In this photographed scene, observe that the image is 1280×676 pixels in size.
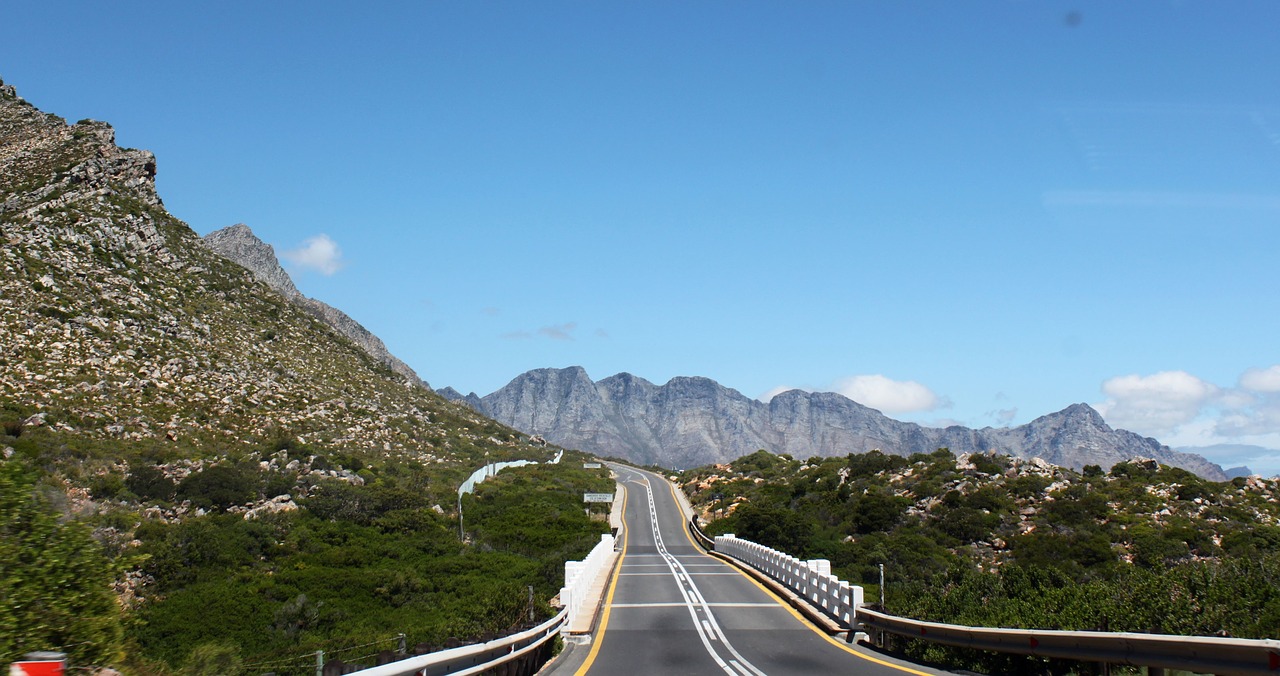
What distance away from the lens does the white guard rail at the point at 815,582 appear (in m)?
18.9

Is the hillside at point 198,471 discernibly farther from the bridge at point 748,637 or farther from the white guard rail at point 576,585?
the bridge at point 748,637

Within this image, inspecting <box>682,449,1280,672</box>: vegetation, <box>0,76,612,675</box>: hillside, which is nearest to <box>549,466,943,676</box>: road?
<box>682,449,1280,672</box>: vegetation

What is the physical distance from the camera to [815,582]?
22672 mm

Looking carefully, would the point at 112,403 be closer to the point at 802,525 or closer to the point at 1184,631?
the point at 802,525

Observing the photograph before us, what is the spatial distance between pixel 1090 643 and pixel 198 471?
46102 millimetres

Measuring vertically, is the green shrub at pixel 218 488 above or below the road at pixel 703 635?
above

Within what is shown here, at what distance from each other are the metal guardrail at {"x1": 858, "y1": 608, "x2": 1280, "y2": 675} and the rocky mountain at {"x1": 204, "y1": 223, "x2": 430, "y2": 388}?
149584 millimetres

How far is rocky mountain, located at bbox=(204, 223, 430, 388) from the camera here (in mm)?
157625

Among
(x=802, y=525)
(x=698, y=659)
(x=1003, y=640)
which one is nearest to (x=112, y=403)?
(x=802, y=525)

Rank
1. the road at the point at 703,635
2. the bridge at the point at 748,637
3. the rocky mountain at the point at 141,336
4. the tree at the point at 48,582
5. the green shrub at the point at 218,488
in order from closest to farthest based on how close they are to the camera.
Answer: the tree at the point at 48,582
the bridge at the point at 748,637
the road at the point at 703,635
the green shrub at the point at 218,488
the rocky mountain at the point at 141,336

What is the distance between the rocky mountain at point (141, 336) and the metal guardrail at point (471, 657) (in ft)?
117

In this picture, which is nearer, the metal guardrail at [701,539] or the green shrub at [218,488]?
the green shrub at [218,488]

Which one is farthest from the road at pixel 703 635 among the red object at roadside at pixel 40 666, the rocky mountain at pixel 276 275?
the rocky mountain at pixel 276 275

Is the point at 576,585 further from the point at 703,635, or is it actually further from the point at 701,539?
the point at 701,539
